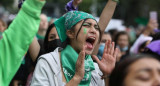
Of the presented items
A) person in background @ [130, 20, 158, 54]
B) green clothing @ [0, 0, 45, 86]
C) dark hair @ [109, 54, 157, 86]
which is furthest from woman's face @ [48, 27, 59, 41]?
person in background @ [130, 20, 158, 54]

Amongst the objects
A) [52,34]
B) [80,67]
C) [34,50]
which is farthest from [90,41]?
[52,34]

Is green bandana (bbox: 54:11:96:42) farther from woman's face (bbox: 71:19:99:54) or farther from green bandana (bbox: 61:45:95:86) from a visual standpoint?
green bandana (bbox: 61:45:95:86)

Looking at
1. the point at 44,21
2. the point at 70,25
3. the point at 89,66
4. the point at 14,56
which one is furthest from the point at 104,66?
the point at 44,21

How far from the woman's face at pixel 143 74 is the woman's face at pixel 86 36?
4.23 ft

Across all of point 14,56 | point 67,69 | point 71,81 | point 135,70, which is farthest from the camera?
point 67,69

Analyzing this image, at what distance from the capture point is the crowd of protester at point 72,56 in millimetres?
2066

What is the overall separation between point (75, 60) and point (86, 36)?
260mm

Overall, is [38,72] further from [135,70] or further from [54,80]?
[135,70]

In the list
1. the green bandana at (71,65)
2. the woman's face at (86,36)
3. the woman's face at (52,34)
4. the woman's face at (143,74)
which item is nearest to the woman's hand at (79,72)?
the green bandana at (71,65)

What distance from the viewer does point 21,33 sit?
2398 millimetres

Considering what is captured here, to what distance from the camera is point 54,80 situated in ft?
9.84

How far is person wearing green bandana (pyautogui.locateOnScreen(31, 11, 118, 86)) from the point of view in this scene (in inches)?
117

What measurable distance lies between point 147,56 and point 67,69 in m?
1.14

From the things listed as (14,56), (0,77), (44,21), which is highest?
(14,56)
